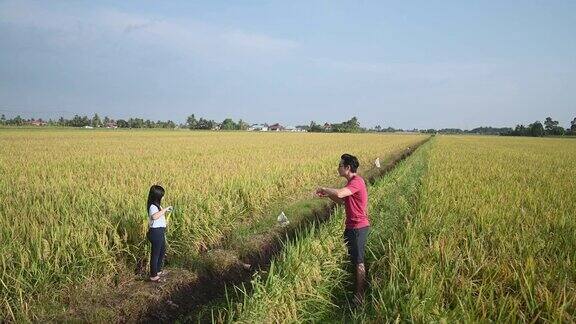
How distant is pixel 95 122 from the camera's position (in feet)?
348

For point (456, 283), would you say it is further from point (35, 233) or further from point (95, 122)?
point (95, 122)

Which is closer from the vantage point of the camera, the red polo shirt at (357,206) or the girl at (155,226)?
the red polo shirt at (357,206)

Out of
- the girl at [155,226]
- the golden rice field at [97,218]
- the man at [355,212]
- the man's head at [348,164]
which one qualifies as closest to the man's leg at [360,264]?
the man at [355,212]

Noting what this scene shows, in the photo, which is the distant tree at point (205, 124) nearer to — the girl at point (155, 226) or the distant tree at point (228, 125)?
the distant tree at point (228, 125)

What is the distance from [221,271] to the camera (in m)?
5.26

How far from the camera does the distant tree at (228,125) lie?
117188 millimetres

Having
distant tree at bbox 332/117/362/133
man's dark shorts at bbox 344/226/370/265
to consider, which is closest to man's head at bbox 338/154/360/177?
man's dark shorts at bbox 344/226/370/265

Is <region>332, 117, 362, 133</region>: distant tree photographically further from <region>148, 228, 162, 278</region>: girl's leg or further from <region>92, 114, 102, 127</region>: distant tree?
<region>148, 228, 162, 278</region>: girl's leg

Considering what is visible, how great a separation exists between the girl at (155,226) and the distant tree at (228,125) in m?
114

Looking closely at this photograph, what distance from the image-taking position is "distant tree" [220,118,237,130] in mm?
117188

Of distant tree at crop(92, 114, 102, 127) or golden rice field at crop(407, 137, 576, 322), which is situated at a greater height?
distant tree at crop(92, 114, 102, 127)

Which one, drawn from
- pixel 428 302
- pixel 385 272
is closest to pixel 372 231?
pixel 385 272

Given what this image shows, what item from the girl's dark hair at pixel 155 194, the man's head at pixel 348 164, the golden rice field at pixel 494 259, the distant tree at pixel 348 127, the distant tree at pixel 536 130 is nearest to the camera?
the golden rice field at pixel 494 259

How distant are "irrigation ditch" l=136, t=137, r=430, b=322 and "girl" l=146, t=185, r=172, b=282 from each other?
1.20 feet
